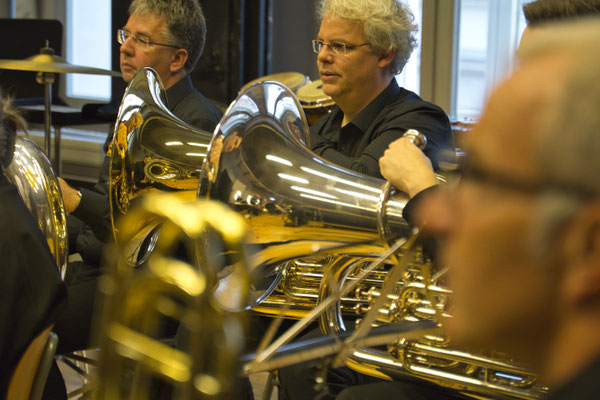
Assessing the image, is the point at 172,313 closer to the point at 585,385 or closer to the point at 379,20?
the point at 585,385

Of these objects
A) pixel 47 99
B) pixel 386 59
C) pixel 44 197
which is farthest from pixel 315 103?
pixel 47 99

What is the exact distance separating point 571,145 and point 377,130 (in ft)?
4.16

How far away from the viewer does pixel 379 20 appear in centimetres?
→ 180

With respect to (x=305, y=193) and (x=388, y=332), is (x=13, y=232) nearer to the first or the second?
(x=305, y=193)

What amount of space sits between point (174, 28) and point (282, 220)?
120 cm

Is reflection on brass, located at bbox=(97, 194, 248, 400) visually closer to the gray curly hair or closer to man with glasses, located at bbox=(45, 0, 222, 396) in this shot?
the gray curly hair

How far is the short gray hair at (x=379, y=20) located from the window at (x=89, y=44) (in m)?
3.17

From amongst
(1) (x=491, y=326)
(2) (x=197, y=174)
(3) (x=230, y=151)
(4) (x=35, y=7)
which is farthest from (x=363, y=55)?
(4) (x=35, y=7)

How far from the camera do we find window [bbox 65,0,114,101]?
4.68 meters

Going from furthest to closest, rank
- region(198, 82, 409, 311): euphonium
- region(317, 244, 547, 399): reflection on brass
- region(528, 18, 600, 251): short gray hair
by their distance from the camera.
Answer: region(317, 244, 547, 399): reflection on brass < region(198, 82, 409, 311): euphonium < region(528, 18, 600, 251): short gray hair

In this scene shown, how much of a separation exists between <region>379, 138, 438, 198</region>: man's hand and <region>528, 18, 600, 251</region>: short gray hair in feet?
1.99

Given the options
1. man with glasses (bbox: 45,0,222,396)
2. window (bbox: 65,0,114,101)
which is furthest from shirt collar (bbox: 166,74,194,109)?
window (bbox: 65,0,114,101)

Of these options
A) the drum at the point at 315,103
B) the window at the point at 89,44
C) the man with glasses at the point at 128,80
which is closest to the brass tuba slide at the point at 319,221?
the man with glasses at the point at 128,80

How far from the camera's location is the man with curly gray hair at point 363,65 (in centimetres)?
179
